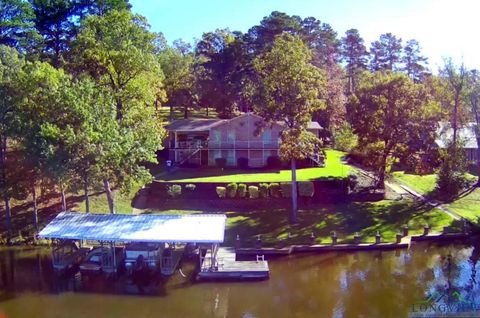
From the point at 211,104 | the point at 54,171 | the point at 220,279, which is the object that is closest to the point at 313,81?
the point at 220,279

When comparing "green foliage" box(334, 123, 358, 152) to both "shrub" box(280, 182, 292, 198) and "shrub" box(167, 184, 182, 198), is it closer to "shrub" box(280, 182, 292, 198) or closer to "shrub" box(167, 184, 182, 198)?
"shrub" box(280, 182, 292, 198)

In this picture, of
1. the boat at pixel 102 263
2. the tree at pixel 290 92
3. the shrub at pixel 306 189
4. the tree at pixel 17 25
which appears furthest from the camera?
the tree at pixel 17 25

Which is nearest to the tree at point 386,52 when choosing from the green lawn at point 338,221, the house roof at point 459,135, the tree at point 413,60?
the tree at point 413,60

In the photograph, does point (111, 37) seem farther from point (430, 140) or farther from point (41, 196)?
point (430, 140)

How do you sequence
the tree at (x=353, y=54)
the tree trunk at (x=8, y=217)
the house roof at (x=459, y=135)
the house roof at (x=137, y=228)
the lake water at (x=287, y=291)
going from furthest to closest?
1. the tree at (x=353, y=54)
2. the house roof at (x=459, y=135)
3. the tree trunk at (x=8, y=217)
4. the house roof at (x=137, y=228)
5. the lake water at (x=287, y=291)

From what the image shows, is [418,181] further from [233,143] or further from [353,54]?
[353,54]

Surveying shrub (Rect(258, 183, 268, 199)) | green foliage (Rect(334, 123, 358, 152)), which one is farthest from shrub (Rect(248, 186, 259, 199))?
green foliage (Rect(334, 123, 358, 152))

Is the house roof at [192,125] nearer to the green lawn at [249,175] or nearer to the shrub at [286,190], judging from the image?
the green lawn at [249,175]
